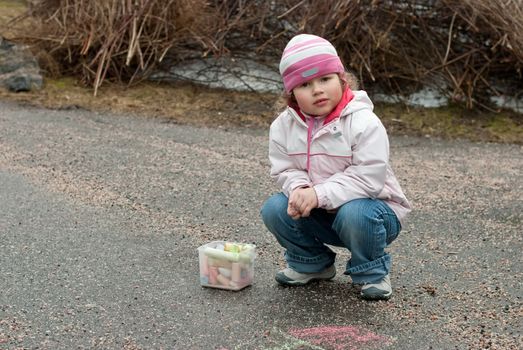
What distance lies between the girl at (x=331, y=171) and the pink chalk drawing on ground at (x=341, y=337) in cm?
31

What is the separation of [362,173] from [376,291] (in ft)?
1.65

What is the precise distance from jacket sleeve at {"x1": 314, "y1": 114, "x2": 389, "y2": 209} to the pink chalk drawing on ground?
1.57 ft

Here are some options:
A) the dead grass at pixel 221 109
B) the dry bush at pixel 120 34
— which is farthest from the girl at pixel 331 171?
the dry bush at pixel 120 34

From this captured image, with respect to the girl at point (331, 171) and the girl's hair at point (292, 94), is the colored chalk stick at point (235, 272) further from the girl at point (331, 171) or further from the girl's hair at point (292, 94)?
the girl's hair at point (292, 94)

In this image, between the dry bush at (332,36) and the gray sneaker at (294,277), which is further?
the dry bush at (332,36)

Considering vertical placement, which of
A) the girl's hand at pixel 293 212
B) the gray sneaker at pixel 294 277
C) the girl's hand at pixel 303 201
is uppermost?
the girl's hand at pixel 303 201

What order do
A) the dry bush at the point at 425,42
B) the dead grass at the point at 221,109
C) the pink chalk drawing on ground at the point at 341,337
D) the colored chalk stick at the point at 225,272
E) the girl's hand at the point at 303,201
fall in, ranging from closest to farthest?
the pink chalk drawing on ground at the point at 341,337
the girl's hand at the point at 303,201
the colored chalk stick at the point at 225,272
the dead grass at the point at 221,109
the dry bush at the point at 425,42

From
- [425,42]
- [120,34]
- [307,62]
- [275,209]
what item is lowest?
[120,34]

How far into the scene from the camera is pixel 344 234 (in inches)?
126

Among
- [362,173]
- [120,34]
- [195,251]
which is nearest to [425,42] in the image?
[120,34]

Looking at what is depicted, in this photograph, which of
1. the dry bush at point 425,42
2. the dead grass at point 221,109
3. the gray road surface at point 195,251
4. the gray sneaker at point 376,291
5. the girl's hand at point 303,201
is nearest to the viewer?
the gray road surface at point 195,251

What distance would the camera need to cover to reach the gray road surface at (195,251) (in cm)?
303

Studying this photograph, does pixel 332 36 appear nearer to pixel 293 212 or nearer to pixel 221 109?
pixel 221 109

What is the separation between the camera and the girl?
3.16 meters
